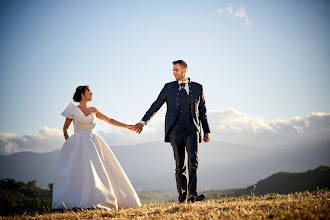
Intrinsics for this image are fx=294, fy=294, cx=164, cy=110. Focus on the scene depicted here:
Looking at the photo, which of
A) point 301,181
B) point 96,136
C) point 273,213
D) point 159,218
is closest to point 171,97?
point 96,136

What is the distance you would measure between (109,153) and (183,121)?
6.88 ft

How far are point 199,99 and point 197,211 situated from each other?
3167 mm

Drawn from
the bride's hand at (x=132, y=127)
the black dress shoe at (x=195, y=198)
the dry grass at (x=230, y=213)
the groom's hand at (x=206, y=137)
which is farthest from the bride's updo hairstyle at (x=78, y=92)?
the black dress shoe at (x=195, y=198)

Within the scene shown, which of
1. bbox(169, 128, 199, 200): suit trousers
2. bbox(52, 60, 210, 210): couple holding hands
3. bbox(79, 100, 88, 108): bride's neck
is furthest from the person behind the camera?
bbox(79, 100, 88, 108): bride's neck

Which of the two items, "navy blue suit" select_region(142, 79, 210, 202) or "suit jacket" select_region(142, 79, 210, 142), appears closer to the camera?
"navy blue suit" select_region(142, 79, 210, 202)

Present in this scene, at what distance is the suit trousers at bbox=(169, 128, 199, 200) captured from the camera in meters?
7.23

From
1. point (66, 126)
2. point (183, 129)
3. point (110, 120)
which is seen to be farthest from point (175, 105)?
point (66, 126)

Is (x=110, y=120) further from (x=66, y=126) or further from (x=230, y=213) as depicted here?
(x=230, y=213)

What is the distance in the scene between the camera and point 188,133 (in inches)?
290

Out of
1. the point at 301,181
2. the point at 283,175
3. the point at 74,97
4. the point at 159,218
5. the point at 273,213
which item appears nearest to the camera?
the point at 273,213

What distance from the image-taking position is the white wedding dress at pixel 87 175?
6840mm

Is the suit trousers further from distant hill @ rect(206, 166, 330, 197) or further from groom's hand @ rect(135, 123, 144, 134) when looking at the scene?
distant hill @ rect(206, 166, 330, 197)

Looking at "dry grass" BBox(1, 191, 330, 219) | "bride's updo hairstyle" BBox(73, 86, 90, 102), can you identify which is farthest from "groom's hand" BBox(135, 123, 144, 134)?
"dry grass" BBox(1, 191, 330, 219)

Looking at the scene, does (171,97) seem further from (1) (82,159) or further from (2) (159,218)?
(2) (159,218)
